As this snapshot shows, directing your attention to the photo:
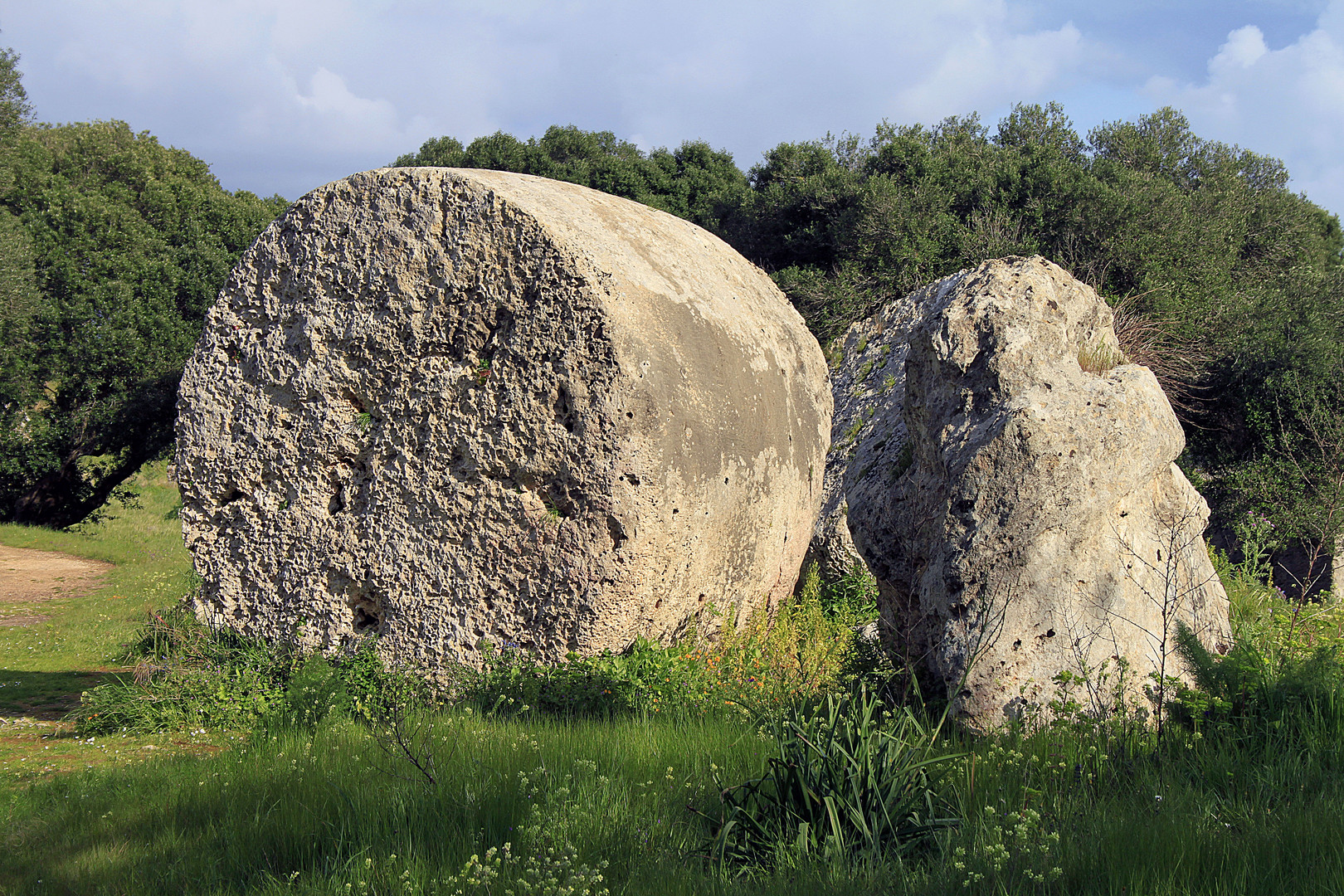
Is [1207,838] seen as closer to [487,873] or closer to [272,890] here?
[487,873]

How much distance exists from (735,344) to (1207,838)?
4.28 m

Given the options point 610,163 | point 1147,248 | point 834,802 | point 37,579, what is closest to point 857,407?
point 834,802

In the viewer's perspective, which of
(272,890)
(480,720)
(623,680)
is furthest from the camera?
(623,680)

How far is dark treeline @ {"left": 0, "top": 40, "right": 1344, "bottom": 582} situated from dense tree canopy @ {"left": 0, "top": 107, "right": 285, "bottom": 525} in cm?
5

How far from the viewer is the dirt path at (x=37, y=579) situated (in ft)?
37.9

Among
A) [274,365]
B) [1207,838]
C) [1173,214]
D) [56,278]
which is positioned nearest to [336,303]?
[274,365]

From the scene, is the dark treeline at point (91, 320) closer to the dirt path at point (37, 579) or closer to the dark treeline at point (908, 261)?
the dark treeline at point (908, 261)

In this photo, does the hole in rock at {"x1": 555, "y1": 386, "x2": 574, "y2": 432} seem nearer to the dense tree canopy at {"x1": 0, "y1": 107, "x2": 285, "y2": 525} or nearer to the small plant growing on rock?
the small plant growing on rock

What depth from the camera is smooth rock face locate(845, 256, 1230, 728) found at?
415 cm

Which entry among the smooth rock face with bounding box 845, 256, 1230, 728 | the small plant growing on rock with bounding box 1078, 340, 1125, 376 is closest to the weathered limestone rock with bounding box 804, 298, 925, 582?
the small plant growing on rock with bounding box 1078, 340, 1125, 376

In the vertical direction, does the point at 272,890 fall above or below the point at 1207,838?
below

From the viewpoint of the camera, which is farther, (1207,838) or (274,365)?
(274,365)

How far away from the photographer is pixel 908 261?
1606cm

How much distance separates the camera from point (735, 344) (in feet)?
20.8
